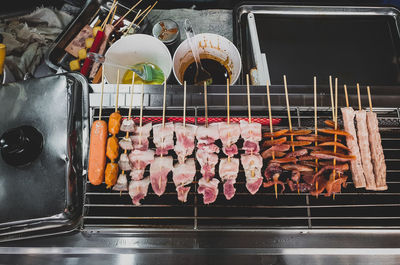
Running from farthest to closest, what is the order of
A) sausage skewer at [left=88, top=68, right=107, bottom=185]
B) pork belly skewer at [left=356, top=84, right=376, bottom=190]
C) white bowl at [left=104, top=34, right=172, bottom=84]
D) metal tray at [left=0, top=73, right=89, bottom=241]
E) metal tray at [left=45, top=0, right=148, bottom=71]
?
metal tray at [left=45, top=0, right=148, bottom=71] < white bowl at [left=104, top=34, right=172, bottom=84] < pork belly skewer at [left=356, top=84, right=376, bottom=190] < sausage skewer at [left=88, top=68, right=107, bottom=185] < metal tray at [left=0, top=73, right=89, bottom=241]

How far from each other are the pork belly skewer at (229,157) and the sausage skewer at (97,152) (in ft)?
2.98

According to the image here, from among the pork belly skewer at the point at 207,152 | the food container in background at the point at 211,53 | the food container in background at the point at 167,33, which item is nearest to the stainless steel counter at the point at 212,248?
the pork belly skewer at the point at 207,152

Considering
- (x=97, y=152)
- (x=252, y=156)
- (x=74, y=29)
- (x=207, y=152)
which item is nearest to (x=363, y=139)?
(x=252, y=156)

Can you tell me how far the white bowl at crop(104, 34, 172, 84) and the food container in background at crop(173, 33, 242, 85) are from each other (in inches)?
4.2

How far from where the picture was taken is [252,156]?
185cm

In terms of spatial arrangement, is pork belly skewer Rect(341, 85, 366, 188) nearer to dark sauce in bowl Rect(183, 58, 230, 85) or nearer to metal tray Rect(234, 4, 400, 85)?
metal tray Rect(234, 4, 400, 85)

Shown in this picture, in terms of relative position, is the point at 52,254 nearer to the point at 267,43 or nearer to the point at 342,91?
the point at 342,91

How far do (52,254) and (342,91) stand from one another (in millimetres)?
2585

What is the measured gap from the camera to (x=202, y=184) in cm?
178

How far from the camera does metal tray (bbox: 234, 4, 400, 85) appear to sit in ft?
8.52

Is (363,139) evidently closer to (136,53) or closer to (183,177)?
(183,177)

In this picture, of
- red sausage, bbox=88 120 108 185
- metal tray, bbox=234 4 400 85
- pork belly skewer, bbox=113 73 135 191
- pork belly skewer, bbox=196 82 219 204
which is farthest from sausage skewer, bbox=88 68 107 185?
metal tray, bbox=234 4 400 85

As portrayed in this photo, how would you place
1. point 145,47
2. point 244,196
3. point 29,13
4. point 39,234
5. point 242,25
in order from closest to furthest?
point 39,234 < point 244,196 < point 145,47 < point 242,25 < point 29,13

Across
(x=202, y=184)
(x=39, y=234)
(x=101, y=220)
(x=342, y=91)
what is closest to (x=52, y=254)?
(x=39, y=234)
